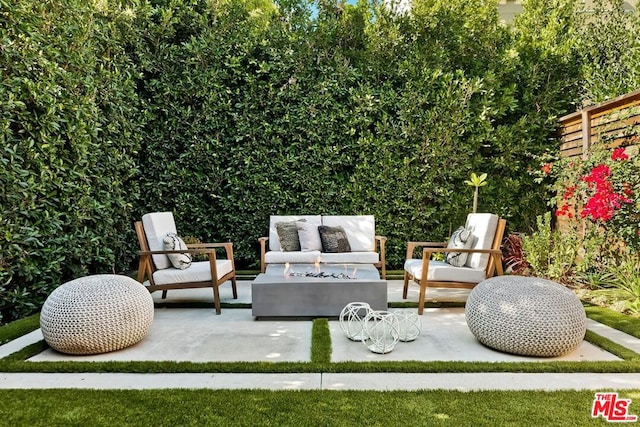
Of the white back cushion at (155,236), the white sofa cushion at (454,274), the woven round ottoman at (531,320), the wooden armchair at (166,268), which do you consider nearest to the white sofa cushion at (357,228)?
the white sofa cushion at (454,274)

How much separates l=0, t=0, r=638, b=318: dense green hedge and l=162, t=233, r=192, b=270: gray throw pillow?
187 cm

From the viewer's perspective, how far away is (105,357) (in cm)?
321

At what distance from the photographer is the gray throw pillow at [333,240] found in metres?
5.85

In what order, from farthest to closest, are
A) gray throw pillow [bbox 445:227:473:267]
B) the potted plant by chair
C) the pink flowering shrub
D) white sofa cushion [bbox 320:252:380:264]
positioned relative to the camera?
the potted plant by chair < white sofa cushion [bbox 320:252:380:264] < the pink flowering shrub < gray throw pillow [bbox 445:227:473:267]

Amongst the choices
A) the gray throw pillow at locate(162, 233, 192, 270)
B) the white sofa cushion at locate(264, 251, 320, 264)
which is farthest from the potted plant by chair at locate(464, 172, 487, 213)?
the gray throw pillow at locate(162, 233, 192, 270)

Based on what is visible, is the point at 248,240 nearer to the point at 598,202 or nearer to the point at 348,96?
the point at 348,96

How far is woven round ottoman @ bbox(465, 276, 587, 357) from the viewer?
3074mm

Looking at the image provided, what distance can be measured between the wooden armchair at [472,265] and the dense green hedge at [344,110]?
2.05 m

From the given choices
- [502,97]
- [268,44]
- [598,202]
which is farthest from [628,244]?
[268,44]

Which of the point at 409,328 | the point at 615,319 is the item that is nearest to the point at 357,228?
the point at 409,328

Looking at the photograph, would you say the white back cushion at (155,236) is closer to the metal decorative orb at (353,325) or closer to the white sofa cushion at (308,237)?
the white sofa cushion at (308,237)

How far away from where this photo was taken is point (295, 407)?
7.89ft

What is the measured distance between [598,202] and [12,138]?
19.2 ft

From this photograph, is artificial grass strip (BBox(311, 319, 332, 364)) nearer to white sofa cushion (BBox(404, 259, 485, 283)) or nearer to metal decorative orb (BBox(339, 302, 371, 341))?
metal decorative orb (BBox(339, 302, 371, 341))
